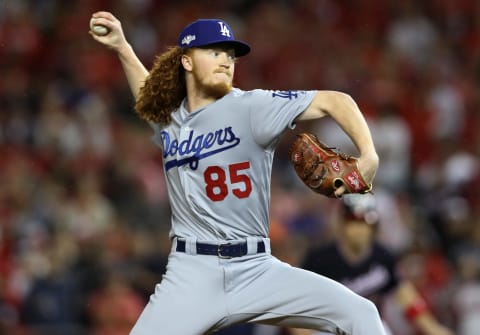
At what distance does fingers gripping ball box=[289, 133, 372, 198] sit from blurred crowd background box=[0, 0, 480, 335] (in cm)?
386

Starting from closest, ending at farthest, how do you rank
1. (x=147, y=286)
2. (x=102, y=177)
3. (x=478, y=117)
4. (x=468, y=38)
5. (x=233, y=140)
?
(x=233, y=140)
(x=147, y=286)
(x=102, y=177)
(x=478, y=117)
(x=468, y=38)

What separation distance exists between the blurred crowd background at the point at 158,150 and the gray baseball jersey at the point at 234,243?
3.68m

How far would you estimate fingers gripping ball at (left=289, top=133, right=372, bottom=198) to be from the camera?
190 inches

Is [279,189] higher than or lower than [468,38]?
lower

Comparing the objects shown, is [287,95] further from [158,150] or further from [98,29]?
[158,150]

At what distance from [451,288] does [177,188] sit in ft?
17.4

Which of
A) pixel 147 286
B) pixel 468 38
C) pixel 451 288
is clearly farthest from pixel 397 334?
pixel 468 38

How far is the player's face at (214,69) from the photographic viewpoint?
5.27 m

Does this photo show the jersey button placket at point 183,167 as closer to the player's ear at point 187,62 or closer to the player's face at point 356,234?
the player's ear at point 187,62

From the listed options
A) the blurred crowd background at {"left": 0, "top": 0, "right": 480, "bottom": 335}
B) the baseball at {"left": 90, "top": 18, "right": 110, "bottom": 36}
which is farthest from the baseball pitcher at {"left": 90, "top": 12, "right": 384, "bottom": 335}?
the blurred crowd background at {"left": 0, "top": 0, "right": 480, "bottom": 335}

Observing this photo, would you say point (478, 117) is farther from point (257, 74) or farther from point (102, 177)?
point (102, 177)

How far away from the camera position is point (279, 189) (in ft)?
37.6

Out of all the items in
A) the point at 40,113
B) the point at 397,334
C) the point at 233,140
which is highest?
the point at 40,113

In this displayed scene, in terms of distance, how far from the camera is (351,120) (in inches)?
191
